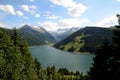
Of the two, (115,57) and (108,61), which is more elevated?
(115,57)

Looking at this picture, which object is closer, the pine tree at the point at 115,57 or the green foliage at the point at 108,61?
the pine tree at the point at 115,57

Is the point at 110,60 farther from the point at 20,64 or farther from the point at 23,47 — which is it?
the point at 23,47

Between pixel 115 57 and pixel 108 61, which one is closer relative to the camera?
pixel 115 57

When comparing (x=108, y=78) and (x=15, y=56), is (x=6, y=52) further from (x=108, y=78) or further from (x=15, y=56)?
(x=108, y=78)

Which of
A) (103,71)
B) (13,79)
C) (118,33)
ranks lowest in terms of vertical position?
(13,79)

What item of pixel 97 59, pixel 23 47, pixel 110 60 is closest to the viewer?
pixel 110 60

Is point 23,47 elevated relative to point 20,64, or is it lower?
elevated

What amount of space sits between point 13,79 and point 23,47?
40.6 feet

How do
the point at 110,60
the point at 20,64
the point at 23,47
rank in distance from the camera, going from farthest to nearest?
the point at 23,47, the point at 20,64, the point at 110,60

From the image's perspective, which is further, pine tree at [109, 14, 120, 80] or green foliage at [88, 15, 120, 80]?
green foliage at [88, 15, 120, 80]

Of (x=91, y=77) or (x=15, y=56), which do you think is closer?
(x=91, y=77)

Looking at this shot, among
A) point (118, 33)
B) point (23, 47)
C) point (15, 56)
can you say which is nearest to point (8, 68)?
point (15, 56)

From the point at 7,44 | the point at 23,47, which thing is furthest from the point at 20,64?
the point at 23,47

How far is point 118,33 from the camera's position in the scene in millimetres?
15984
